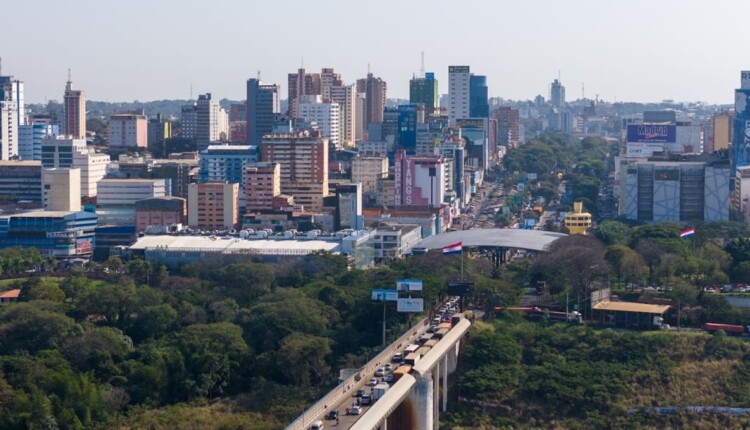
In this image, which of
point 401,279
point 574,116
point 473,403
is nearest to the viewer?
point 473,403

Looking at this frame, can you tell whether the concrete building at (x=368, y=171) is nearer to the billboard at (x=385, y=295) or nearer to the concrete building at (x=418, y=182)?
the concrete building at (x=418, y=182)

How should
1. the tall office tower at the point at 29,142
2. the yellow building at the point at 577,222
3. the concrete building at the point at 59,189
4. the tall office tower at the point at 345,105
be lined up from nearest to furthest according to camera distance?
the yellow building at the point at 577,222 → the concrete building at the point at 59,189 → the tall office tower at the point at 29,142 → the tall office tower at the point at 345,105

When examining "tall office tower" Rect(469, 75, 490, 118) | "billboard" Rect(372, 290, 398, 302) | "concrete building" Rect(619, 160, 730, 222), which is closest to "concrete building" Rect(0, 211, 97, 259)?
"billboard" Rect(372, 290, 398, 302)

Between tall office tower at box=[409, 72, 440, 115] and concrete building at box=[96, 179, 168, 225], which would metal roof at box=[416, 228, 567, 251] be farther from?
tall office tower at box=[409, 72, 440, 115]

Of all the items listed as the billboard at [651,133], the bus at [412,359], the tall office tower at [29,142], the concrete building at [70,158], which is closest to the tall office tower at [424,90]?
the billboard at [651,133]

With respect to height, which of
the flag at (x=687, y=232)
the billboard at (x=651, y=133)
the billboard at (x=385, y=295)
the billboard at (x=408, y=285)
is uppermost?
the billboard at (x=651, y=133)

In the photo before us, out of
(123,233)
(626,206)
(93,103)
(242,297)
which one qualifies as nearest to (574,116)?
(93,103)

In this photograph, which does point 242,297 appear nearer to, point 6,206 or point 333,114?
point 6,206
